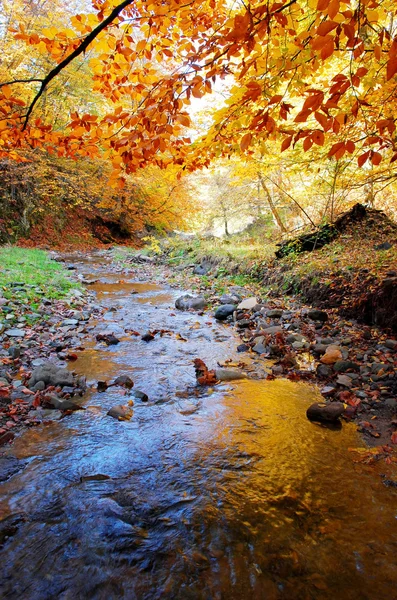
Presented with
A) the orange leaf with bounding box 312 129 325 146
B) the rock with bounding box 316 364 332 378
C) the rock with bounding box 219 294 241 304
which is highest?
the orange leaf with bounding box 312 129 325 146

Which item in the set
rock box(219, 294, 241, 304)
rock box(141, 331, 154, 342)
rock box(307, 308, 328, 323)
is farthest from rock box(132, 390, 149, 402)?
A: rock box(219, 294, 241, 304)

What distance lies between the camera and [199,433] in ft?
9.89

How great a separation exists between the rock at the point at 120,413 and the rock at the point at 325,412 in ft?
6.11

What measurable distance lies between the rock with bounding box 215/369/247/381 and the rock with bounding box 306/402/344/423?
44.0 inches

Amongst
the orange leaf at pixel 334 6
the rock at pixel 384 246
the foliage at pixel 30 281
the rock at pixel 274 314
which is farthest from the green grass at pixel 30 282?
the rock at pixel 384 246

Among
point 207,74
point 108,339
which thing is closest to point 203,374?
point 108,339

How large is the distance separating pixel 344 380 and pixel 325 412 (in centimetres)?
83

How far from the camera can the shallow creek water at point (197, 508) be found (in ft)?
5.64

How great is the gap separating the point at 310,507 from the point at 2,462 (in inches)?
93.1

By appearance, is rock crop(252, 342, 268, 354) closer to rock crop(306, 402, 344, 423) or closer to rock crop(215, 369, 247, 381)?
rock crop(215, 369, 247, 381)

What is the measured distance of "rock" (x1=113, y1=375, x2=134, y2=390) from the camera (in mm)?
3885

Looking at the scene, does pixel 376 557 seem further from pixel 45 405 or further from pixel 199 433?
pixel 45 405

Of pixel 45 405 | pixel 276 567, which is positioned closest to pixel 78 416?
pixel 45 405

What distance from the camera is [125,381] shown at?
12.9 ft
